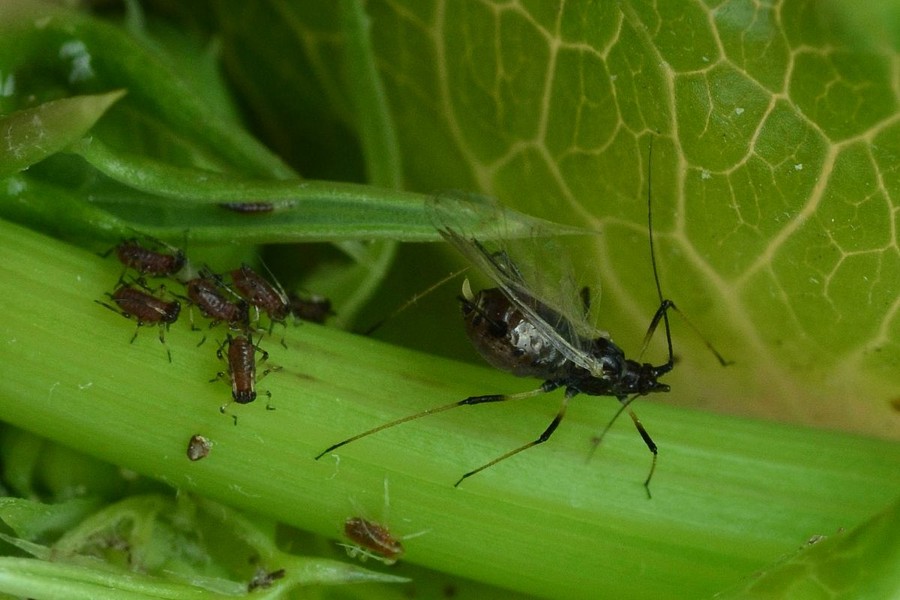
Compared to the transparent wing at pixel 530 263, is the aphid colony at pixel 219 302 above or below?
below

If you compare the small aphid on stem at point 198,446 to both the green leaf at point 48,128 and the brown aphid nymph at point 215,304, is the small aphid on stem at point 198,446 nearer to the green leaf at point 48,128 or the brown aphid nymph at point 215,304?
the brown aphid nymph at point 215,304

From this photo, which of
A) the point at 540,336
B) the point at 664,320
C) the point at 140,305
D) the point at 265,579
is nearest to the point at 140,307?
the point at 140,305

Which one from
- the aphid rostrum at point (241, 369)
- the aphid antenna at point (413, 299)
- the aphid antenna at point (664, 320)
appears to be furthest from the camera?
the aphid antenna at point (413, 299)

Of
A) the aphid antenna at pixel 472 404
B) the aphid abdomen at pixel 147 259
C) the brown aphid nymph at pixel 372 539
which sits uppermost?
the aphid abdomen at pixel 147 259

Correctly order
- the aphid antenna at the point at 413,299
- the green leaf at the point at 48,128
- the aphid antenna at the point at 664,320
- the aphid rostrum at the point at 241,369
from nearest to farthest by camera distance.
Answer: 1. the green leaf at the point at 48,128
2. the aphid rostrum at the point at 241,369
3. the aphid antenna at the point at 664,320
4. the aphid antenna at the point at 413,299

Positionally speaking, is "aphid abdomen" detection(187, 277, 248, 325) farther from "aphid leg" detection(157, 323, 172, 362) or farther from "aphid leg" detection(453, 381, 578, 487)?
"aphid leg" detection(453, 381, 578, 487)

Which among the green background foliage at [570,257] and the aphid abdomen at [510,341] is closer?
the green background foliage at [570,257]

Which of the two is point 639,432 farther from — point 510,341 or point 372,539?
point 372,539

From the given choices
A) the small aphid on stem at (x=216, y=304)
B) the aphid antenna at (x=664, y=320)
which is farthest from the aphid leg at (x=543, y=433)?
the small aphid on stem at (x=216, y=304)
